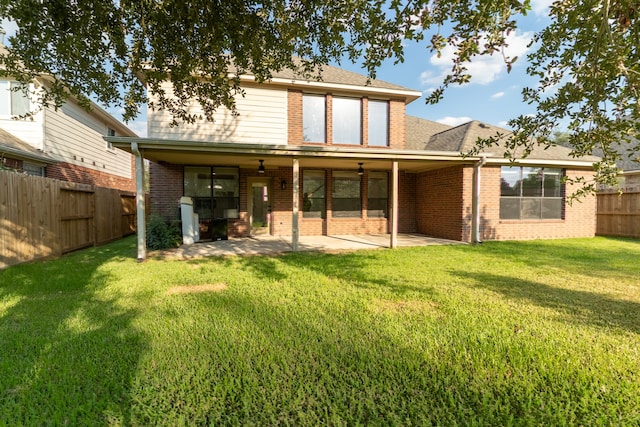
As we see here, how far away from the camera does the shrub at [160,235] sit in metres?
8.09

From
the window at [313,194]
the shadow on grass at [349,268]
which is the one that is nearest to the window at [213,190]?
the window at [313,194]

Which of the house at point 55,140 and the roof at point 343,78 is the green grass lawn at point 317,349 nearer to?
the house at point 55,140

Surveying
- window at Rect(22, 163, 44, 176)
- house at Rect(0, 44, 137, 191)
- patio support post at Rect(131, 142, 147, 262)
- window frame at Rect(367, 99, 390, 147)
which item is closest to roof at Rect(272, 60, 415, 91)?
window frame at Rect(367, 99, 390, 147)

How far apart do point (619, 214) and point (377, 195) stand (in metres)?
9.45

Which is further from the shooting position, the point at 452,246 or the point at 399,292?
the point at 452,246

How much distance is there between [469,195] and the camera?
31.5 ft

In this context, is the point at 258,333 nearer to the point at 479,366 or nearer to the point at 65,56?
the point at 479,366

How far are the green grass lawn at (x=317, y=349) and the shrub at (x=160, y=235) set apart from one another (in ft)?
9.21

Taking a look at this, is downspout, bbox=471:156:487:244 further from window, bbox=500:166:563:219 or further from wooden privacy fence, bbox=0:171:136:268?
wooden privacy fence, bbox=0:171:136:268

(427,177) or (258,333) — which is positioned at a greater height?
(427,177)

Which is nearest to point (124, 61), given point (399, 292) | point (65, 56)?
point (65, 56)

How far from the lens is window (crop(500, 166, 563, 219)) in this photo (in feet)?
33.2

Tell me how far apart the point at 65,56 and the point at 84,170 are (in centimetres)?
971

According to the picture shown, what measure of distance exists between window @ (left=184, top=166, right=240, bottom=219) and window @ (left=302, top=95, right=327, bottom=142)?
9.98ft
